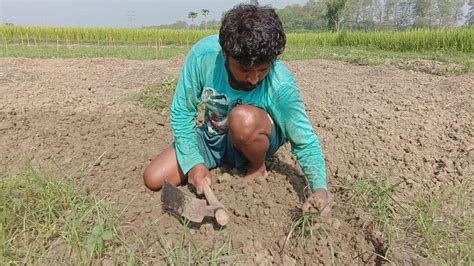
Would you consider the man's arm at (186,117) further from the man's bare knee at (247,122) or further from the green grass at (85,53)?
the green grass at (85,53)

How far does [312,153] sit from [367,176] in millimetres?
564

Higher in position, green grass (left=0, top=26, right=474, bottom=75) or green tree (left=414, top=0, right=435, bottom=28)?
green tree (left=414, top=0, right=435, bottom=28)

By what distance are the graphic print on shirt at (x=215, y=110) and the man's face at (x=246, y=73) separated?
130 mm

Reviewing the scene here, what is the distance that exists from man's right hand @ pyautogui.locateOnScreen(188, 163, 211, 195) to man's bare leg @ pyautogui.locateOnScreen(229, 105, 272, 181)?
0.65ft

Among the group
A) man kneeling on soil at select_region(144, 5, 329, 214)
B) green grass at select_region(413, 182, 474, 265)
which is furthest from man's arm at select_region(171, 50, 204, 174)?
green grass at select_region(413, 182, 474, 265)

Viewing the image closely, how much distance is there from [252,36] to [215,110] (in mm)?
603

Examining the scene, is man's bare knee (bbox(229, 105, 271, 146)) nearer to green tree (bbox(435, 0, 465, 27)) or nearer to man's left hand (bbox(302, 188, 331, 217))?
man's left hand (bbox(302, 188, 331, 217))

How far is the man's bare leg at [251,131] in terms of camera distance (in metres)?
1.87

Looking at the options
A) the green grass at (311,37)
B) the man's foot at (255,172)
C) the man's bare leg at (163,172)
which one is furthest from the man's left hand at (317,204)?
the green grass at (311,37)

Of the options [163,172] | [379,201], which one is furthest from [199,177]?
[379,201]

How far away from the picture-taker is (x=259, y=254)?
1631mm

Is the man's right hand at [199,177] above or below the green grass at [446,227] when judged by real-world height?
above

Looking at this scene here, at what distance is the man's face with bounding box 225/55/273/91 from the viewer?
164 cm

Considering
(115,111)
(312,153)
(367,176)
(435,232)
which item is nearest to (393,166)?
(367,176)
